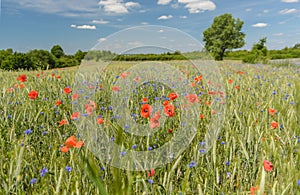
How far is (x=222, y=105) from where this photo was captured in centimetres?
260

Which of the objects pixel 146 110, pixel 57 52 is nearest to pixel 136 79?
pixel 146 110

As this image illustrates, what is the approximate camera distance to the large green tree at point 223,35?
42.7 metres

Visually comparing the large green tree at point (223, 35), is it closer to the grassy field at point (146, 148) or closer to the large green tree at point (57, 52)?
the large green tree at point (57, 52)

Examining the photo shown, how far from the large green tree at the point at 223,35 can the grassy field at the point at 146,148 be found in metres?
41.6

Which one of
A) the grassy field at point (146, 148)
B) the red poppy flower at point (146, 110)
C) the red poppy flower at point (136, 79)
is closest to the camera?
the grassy field at point (146, 148)

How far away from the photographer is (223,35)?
139 feet

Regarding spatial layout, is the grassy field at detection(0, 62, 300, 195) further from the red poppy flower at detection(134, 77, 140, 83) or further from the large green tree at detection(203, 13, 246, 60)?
the large green tree at detection(203, 13, 246, 60)

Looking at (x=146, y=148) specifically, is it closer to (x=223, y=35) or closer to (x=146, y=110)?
(x=146, y=110)

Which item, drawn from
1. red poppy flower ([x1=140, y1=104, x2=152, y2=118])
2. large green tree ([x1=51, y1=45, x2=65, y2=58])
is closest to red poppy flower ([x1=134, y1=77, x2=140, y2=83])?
red poppy flower ([x1=140, y1=104, x2=152, y2=118])

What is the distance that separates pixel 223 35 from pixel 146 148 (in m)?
43.3

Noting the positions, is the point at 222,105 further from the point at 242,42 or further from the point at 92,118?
the point at 242,42

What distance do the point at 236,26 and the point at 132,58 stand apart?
4644 centimetres

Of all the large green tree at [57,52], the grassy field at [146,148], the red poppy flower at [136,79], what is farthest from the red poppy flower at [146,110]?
the large green tree at [57,52]

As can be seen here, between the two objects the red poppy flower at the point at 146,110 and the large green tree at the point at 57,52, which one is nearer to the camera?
the red poppy flower at the point at 146,110
